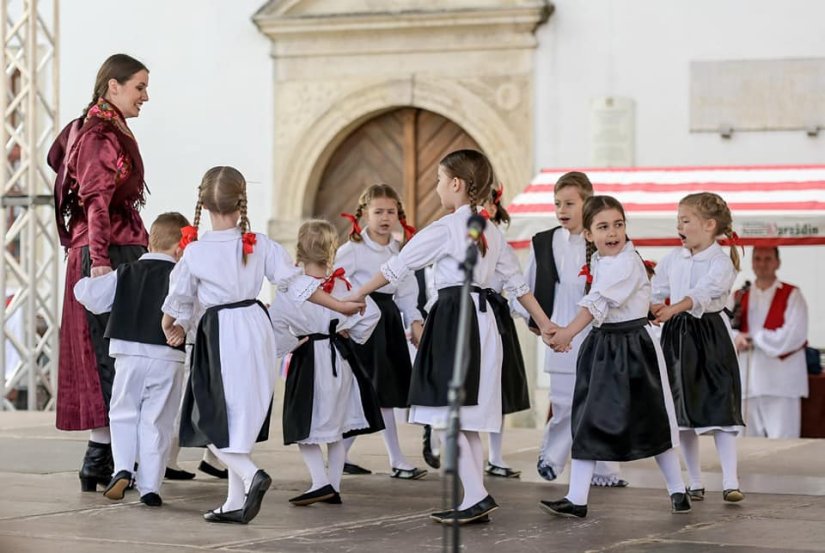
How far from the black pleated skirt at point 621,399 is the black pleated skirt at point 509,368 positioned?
69 cm

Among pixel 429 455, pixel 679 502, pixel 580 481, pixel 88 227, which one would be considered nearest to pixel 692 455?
pixel 679 502

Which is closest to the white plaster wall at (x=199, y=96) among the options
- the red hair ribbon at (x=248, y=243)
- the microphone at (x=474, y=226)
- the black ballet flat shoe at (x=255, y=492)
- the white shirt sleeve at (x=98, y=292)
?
the white shirt sleeve at (x=98, y=292)

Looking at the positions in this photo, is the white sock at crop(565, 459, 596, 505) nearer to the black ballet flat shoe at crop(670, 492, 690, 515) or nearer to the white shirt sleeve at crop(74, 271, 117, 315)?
the black ballet flat shoe at crop(670, 492, 690, 515)

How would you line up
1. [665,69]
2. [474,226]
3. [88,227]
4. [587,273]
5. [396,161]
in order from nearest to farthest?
1. [474,226]
2. [88,227]
3. [587,273]
4. [665,69]
5. [396,161]

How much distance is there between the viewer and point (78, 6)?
16.9 m

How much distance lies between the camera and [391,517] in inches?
271

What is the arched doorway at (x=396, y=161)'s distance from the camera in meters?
16.2

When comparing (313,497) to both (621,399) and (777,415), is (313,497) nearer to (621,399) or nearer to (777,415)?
(621,399)

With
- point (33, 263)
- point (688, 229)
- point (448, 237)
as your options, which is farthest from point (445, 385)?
point (33, 263)

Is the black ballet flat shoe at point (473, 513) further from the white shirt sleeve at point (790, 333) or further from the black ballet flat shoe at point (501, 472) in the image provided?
the white shirt sleeve at point (790, 333)

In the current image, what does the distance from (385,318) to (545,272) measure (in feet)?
3.05

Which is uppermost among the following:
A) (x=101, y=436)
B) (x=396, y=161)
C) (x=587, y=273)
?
(x=396, y=161)

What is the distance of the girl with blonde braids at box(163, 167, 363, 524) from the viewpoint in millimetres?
6605

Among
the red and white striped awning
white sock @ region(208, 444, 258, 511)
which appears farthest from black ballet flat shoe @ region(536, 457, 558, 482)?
the red and white striped awning
